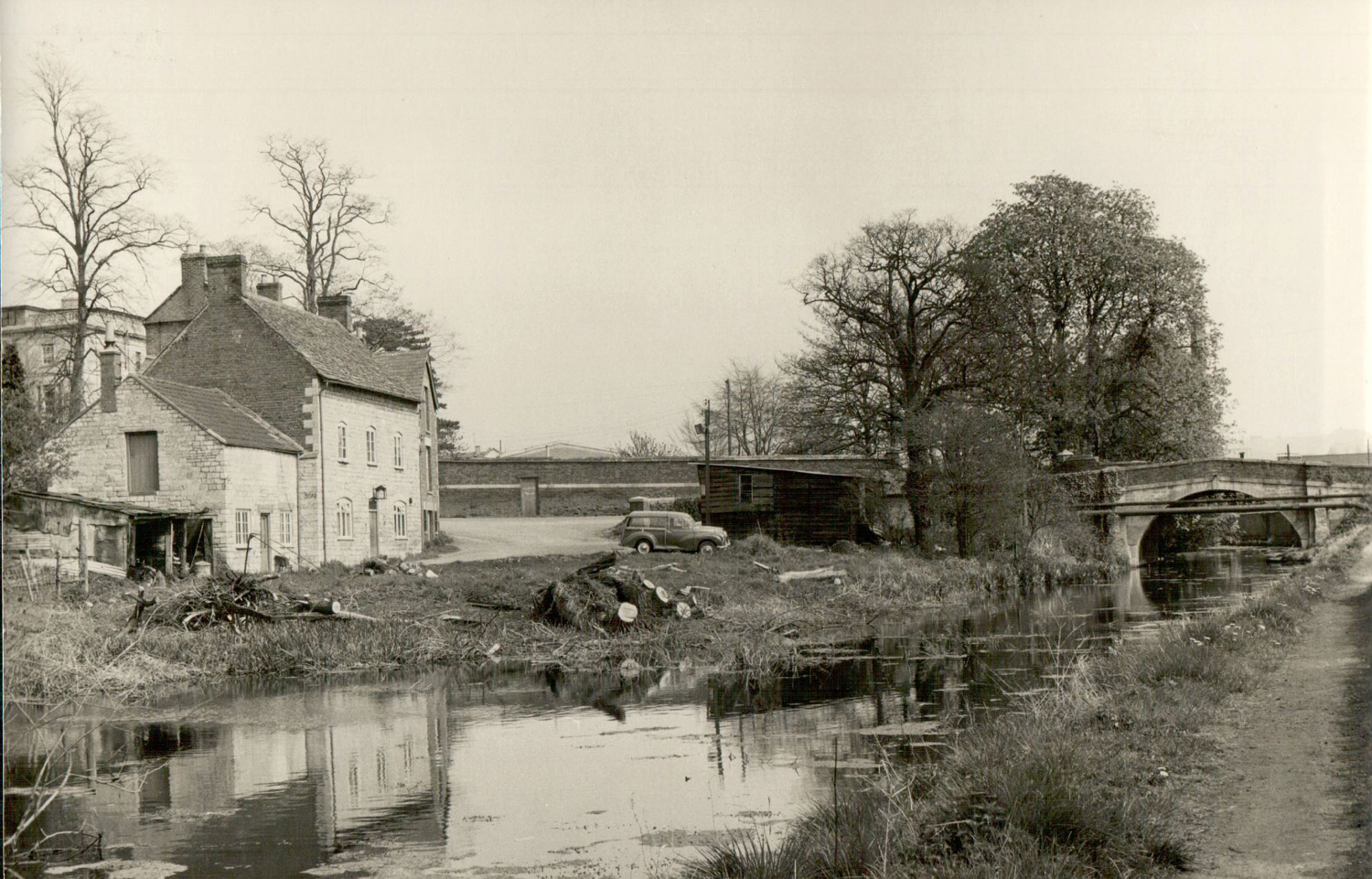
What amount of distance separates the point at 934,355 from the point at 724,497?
9744mm

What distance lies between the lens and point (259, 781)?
476 inches

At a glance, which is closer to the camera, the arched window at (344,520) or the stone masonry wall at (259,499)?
the stone masonry wall at (259,499)

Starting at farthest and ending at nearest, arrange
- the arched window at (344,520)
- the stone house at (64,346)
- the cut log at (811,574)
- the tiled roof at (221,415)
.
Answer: the arched window at (344,520) < the cut log at (811,574) < the tiled roof at (221,415) < the stone house at (64,346)

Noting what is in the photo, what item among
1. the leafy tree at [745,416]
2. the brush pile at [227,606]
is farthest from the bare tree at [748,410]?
the brush pile at [227,606]

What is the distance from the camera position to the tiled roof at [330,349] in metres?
33.4

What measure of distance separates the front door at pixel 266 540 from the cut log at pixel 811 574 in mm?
12519

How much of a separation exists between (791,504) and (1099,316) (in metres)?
12.8

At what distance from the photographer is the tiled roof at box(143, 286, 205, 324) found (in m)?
34.0

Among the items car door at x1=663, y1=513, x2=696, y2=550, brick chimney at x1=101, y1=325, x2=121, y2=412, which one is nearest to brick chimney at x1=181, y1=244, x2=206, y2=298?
brick chimney at x1=101, y1=325, x2=121, y2=412

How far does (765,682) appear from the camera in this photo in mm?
18188

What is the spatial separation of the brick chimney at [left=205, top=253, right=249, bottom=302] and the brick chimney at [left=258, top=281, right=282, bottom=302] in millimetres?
3272

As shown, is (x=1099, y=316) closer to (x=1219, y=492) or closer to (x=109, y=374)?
(x=1219, y=492)

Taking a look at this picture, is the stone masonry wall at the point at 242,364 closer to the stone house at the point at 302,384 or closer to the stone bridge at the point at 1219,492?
the stone house at the point at 302,384

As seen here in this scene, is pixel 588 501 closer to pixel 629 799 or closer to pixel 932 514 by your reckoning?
pixel 932 514
